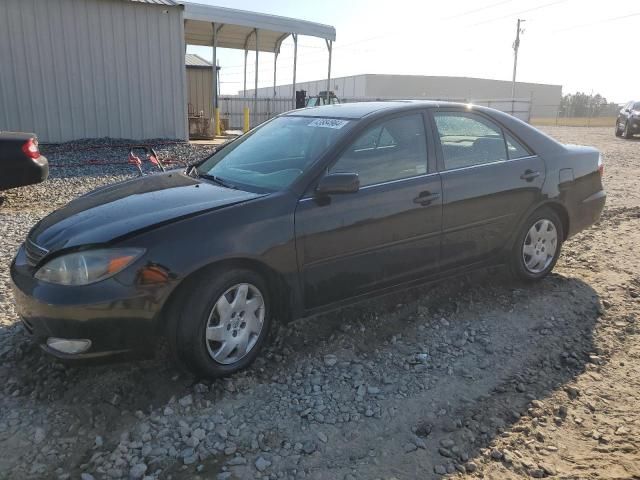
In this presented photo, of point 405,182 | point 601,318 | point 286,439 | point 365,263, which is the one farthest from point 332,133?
point 601,318

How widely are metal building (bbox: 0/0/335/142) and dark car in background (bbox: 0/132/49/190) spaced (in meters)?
6.29

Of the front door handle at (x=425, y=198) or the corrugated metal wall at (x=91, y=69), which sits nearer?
the front door handle at (x=425, y=198)

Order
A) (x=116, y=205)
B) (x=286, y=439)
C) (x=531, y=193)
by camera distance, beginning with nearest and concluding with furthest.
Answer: (x=286, y=439) < (x=116, y=205) < (x=531, y=193)

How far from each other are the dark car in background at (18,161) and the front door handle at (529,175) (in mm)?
6080


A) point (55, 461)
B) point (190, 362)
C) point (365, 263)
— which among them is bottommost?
point (55, 461)

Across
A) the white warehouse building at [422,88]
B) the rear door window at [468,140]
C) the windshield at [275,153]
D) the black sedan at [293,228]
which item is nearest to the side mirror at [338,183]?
the black sedan at [293,228]

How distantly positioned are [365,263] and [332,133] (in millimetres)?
927

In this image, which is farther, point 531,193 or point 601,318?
point 531,193

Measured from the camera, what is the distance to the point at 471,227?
162 inches

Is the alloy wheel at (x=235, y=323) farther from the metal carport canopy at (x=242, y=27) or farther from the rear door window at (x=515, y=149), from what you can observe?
the metal carport canopy at (x=242, y=27)

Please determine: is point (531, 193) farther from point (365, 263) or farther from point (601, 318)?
point (365, 263)

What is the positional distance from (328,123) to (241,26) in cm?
1610

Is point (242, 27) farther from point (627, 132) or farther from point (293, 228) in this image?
point (293, 228)

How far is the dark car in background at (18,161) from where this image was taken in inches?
272
